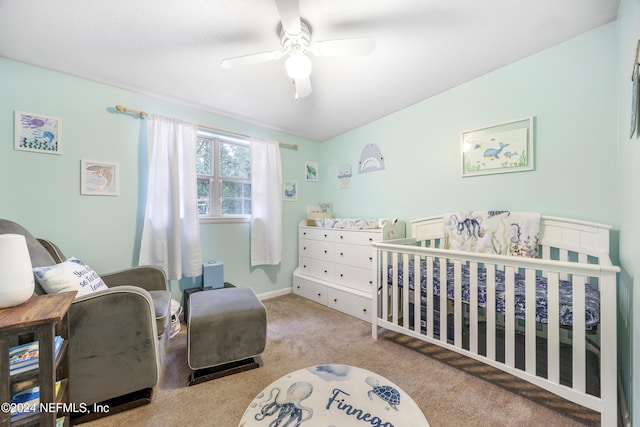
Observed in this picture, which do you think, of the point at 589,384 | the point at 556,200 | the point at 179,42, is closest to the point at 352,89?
the point at 179,42

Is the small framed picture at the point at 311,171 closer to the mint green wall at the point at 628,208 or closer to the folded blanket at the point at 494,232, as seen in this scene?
the folded blanket at the point at 494,232

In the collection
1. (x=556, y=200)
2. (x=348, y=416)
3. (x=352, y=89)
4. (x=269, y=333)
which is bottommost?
(x=269, y=333)

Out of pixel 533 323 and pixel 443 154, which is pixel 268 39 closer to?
pixel 443 154

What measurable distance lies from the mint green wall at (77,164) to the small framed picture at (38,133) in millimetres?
37

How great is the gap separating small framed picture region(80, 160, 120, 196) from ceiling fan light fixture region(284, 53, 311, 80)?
1.90 meters

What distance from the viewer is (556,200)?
1780 mm

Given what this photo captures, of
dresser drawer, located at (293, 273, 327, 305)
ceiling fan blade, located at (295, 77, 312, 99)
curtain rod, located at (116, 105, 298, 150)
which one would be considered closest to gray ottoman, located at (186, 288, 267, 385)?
dresser drawer, located at (293, 273, 327, 305)

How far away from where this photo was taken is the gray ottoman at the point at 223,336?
1553 millimetres

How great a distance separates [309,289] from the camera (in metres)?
3.14

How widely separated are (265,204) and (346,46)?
6.75ft

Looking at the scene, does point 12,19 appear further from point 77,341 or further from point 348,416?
point 348,416

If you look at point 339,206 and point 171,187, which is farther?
point 339,206

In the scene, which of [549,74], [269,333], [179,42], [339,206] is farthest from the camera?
[339,206]

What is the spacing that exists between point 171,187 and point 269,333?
1728 millimetres
